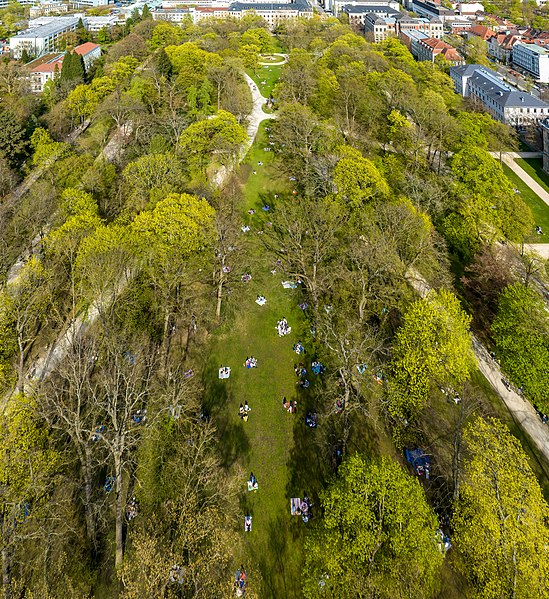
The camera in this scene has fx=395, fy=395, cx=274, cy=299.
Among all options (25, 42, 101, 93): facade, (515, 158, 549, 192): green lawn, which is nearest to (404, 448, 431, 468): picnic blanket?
(515, 158, 549, 192): green lawn

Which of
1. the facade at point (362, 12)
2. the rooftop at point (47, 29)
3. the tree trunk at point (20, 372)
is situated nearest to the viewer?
the tree trunk at point (20, 372)

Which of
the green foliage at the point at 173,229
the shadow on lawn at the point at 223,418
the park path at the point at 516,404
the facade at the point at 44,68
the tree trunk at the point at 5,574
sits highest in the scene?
the facade at the point at 44,68

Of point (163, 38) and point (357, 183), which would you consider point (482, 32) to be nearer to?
point (163, 38)

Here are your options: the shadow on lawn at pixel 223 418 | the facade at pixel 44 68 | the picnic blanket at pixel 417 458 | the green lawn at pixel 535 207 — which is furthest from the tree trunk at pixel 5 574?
the facade at pixel 44 68

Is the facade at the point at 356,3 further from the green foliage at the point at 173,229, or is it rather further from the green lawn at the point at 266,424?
the green foliage at the point at 173,229

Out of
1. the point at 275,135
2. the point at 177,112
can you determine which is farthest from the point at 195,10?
the point at 275,135

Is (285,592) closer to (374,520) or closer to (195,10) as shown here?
(374,520)

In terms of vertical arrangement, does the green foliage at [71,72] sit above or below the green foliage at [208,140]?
above
